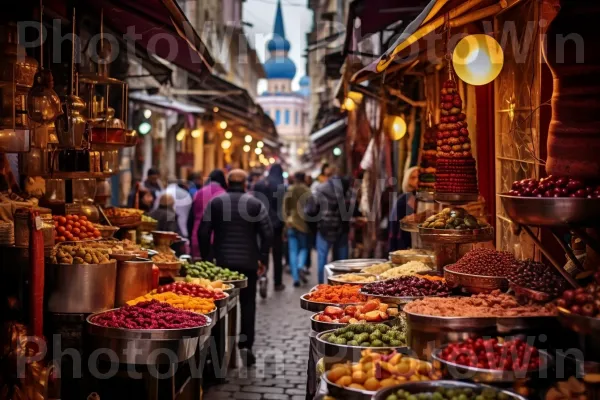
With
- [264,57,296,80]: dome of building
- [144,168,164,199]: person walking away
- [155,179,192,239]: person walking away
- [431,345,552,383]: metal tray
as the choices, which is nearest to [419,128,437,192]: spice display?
[431,345,552,383]: metal tray

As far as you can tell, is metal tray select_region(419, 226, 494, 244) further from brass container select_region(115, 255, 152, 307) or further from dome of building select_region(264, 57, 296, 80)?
dome of building select_region(264, 57, 296, 80)

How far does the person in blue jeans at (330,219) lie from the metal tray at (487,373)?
9.94m

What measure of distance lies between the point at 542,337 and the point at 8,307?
3.99 m

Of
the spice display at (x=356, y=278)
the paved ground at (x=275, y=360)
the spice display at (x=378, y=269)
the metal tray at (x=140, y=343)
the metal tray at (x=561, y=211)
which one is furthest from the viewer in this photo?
the spice display at (x=378, y=269)

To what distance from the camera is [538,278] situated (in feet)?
15.8

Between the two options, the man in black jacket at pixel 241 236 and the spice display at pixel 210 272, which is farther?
the man in black jacket at pixel 241 236

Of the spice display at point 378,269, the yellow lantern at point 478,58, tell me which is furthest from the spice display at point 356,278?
the yellow lantern at point 478,58

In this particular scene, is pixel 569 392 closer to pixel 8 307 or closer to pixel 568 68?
pixel 568 68

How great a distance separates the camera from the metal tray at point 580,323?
3734 millimetres

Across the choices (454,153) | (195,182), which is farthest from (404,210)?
(195,182)

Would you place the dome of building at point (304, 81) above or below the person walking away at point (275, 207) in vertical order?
above

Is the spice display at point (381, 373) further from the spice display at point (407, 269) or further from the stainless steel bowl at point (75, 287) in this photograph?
the spice display at point (407, 269)

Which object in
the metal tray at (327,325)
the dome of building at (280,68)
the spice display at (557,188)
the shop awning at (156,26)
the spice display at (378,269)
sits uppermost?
the dome of building at (280,68)

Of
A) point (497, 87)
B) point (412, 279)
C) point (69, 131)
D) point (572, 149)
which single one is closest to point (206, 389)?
point (412, 279)
